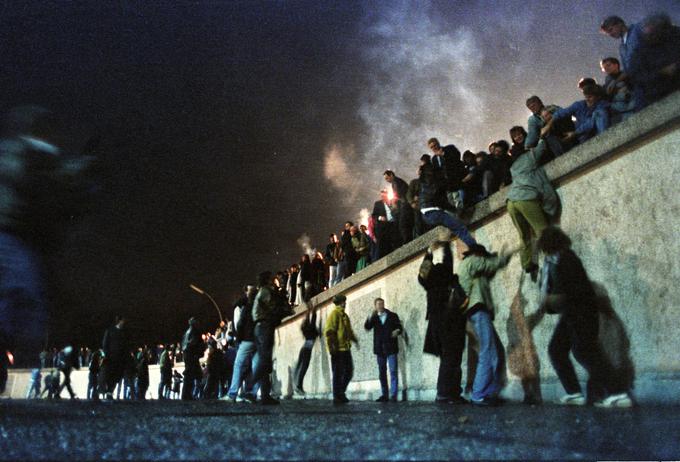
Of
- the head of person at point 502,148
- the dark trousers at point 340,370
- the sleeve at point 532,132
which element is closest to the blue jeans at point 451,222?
the head of person at point 502,148

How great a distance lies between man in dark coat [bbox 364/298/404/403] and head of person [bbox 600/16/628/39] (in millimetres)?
6051

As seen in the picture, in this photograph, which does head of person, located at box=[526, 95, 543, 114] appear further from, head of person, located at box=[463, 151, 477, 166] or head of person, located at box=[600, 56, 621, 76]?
head of person, located at box=[463, 151, 477, 166]

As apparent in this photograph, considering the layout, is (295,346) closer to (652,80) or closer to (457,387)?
(457,387)

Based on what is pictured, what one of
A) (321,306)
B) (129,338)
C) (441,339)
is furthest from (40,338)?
(321,306)

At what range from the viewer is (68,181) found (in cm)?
500

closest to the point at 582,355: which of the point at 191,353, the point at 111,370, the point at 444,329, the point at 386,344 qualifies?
the point at 444,329

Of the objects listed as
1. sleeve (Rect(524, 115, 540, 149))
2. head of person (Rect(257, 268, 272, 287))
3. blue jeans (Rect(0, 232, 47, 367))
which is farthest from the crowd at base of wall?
blue jeans (Rect(0, 232, 47, 367))

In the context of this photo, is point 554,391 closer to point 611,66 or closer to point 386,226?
point 611,66

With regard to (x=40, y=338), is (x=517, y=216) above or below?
above

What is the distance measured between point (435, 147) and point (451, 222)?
6.75ft

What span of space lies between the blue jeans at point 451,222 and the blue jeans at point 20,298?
577cm

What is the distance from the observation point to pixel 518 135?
8.88 meters

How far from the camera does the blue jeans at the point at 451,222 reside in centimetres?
868

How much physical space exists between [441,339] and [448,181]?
9.46 feet
